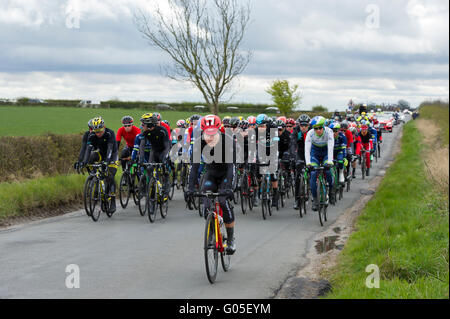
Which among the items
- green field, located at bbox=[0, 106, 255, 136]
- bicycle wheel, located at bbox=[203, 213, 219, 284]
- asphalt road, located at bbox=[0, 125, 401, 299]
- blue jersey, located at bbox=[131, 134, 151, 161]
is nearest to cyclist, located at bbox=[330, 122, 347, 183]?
asphalt road, located at bbox=[0, 125, 401, 299]

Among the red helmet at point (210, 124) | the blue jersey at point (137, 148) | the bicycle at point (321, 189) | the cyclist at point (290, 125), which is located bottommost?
the bicycle at point (321, 189)

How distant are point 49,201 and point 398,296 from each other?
9448 millimetres

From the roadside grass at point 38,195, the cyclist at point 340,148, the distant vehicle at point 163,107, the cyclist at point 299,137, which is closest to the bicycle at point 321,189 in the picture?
the cyclist at point 299,137

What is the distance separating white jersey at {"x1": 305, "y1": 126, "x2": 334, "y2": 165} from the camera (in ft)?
39.7

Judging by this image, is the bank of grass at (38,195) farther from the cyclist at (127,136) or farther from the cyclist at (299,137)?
the cyclist at (299,137)

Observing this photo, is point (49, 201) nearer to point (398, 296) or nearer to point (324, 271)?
point (324, 271)

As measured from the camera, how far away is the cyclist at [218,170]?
24.6 feet

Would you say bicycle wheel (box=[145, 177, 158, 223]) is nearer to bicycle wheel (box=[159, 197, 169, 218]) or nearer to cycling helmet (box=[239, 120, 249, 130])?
bicycle wheel (box=[159, 197, 169, 218])

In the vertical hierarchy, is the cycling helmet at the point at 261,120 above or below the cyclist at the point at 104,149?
above

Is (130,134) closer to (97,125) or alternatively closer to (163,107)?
(97,125)

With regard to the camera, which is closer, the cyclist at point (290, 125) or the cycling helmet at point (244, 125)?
the cycling helmet at point (244, 125)

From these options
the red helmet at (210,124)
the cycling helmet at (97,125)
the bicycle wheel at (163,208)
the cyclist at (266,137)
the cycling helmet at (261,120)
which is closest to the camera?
the red helmet at (210,124)

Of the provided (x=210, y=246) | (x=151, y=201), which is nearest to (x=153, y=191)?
(x=151, y=201)

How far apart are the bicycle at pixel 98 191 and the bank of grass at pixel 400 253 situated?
5.09 m
